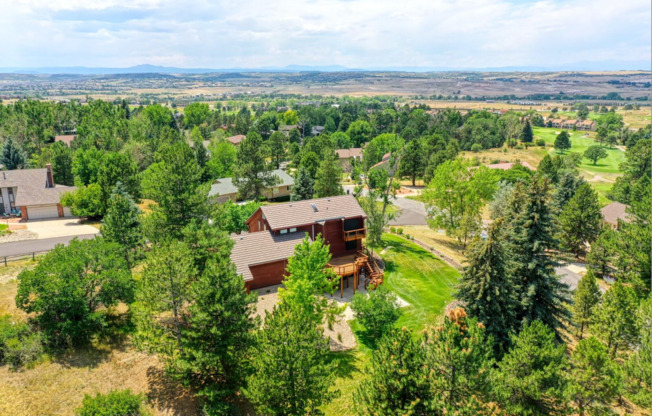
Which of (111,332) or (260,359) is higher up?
(260,359)

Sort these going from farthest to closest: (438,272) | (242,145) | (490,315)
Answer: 1. (242,145)
2. (438,272)
3. (490,315)

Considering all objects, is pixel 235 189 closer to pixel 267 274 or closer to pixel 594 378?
pixel 267 274

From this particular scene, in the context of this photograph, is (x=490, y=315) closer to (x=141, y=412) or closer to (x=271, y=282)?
(x=271, y=282)

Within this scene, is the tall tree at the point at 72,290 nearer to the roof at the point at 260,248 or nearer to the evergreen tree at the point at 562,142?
the roof at the point at 260,248

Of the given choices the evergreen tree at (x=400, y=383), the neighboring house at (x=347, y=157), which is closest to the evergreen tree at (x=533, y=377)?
the evergreen tree at (x=400, y=383)

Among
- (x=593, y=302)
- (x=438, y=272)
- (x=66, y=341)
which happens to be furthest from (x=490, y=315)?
(x=66, y=341)

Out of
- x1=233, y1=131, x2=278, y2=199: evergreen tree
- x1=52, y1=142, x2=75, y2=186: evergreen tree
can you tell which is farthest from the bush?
x1=52, y1=142, x2=75, y2=186: evergreen tree
